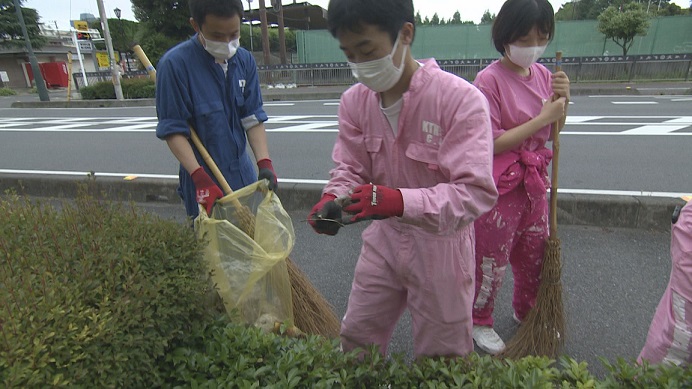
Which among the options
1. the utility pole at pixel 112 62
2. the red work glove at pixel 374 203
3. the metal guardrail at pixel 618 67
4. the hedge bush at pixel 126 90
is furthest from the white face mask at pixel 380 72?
the hedge bush at pixel 126 90

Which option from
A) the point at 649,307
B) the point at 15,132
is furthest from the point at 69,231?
the point at 15,132

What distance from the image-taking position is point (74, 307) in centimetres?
118

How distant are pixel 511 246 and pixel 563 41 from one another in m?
20.3

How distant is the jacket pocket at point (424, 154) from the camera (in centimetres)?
140

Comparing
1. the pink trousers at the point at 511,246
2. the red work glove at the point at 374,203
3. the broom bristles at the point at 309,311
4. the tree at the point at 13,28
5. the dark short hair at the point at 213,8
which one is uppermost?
the tree at the point at 13,28

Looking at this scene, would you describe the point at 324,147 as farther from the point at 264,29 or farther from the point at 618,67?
the point at 264,29

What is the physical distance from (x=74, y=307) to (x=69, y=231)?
0.50m

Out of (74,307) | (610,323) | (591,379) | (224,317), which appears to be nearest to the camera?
(74,307)

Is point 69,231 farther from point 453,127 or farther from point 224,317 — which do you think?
point 453,127

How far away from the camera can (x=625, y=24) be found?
54.1ft

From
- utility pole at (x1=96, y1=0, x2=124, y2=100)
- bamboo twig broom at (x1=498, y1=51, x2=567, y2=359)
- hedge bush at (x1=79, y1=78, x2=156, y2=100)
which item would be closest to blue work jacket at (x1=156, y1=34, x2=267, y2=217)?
bamboo twig broom at (x1=498, y1=51, x2=567, y2=359)

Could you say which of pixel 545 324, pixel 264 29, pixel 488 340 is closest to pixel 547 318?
pixel 545 324

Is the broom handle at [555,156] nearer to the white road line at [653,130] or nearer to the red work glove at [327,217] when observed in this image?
the red work glove at [327,217]

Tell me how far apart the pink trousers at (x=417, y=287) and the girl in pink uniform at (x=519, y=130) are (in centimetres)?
52
